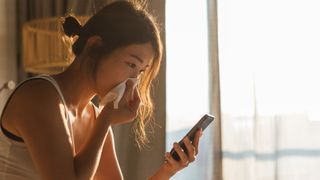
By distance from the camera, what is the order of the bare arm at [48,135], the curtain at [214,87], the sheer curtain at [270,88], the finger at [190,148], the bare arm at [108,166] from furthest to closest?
the curtain at [214,87]
the sheer curtain at [270,88]
the bare arm at [108,166]
the finger at [190,148]
the bare arm at [48,135]

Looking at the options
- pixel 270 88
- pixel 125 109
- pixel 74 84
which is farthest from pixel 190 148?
pixel 270 88

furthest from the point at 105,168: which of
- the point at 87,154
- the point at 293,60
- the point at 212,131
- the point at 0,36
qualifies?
the point at 0,36

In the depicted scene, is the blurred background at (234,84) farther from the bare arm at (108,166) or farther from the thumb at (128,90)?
the thumb at (128,90)

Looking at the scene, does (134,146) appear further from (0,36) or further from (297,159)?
(0,36)

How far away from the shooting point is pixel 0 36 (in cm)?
219

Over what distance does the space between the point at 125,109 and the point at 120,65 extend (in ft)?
0.29

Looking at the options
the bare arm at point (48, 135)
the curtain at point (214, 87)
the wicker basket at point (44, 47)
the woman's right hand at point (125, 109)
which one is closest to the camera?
the bare arm at point (48, 135)

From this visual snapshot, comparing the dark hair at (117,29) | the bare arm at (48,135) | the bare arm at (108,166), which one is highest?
the dark hair at (117,29)

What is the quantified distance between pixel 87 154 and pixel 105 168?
32cm

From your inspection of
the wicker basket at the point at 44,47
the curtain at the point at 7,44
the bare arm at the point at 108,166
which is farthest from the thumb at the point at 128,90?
the curtain at the point at 7,44

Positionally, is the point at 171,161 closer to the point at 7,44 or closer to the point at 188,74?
the point at 188,74

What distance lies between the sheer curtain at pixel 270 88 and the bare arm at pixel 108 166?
60cm

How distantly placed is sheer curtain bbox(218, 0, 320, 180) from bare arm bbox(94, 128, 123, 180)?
0.60 meters

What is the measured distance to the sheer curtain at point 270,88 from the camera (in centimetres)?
154
